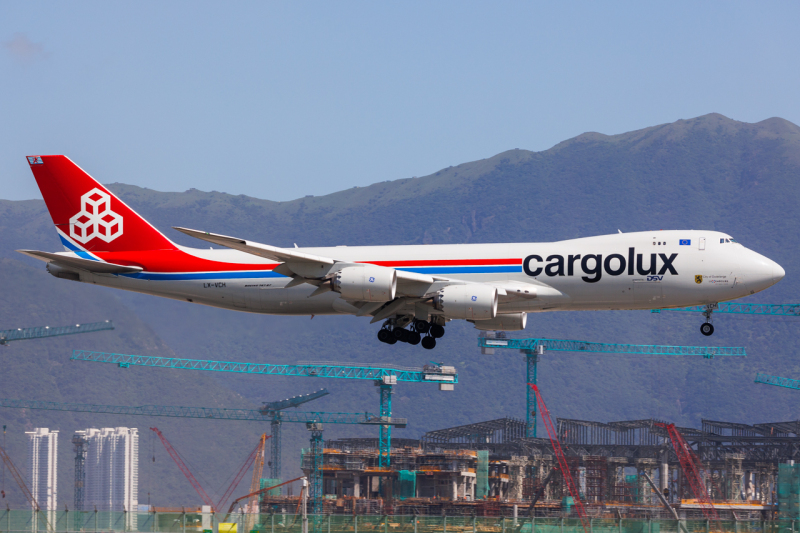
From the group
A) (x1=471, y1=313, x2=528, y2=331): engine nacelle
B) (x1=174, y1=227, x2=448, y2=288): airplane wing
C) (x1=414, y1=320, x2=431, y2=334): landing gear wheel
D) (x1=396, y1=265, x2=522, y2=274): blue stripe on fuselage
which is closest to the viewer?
(x1=174, y1=227, x2=448, y2=288): airplane wing

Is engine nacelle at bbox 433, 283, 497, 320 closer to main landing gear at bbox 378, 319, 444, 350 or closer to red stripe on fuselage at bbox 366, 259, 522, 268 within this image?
red stripe on fuselage at bbox 366, 259, 522, 268

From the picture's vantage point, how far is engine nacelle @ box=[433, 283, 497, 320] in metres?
54.9

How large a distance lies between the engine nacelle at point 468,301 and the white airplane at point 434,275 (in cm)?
5

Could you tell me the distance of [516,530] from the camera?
55375 mm

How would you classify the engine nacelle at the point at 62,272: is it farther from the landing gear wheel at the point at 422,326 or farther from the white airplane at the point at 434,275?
the landing gear wheel at the point at 422,326

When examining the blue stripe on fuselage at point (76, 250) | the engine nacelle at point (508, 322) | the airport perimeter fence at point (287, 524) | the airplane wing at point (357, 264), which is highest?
the blue stripe on fuselage at point (76, 250)

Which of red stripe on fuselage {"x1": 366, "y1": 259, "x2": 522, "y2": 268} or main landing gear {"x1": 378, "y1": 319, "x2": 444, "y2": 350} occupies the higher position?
red stripe on fuselage {"x1": 366, "y1": 259, "x2": 522, "y2": 268}

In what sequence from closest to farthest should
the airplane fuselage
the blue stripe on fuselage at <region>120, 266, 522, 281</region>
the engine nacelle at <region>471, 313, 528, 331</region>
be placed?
the airplane fuselage, the blue stripe on fuselage at <region>120, 266, 522, 281</region>, the engine nacelle at <region>471, 313, 528, 331</region>

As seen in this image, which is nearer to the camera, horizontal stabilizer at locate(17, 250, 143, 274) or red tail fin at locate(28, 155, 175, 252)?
horizontal stabilizer at locate(17, 250, 143, 274)

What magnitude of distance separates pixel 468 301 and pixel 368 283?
5.49 metres

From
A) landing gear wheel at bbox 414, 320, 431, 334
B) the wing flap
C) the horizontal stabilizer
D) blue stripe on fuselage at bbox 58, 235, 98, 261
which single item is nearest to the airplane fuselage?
landing gear wheel at bbox 414, 320, 431, 334

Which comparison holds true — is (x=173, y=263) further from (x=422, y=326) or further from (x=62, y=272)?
(x=422, y=326)

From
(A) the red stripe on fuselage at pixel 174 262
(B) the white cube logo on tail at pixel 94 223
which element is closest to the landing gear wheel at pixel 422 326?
(A) the red stripe on fuselage at pixel 174 262

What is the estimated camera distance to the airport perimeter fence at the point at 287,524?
179ft
